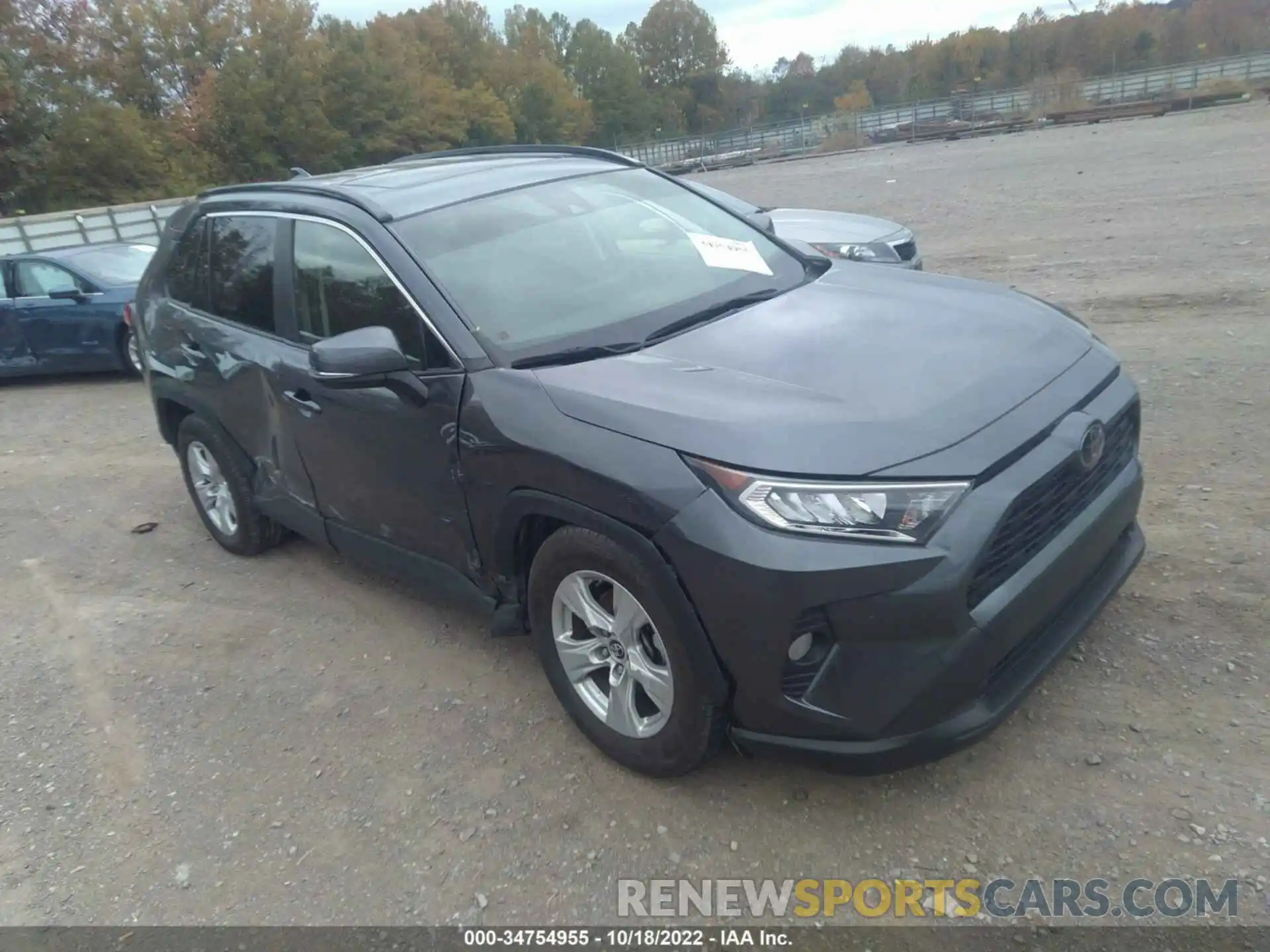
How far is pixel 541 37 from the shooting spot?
3558 inches

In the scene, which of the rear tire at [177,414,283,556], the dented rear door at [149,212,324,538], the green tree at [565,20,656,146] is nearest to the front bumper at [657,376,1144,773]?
the dented rear door at [149,212,324,538]

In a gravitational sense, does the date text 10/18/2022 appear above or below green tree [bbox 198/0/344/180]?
below

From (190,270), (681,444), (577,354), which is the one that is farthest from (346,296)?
(681,444)

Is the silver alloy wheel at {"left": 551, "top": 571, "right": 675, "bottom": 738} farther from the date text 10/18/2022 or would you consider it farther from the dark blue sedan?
the dark blue sedan

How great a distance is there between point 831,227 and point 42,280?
774 centimetres

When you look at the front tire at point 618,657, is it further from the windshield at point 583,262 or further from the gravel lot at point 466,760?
the windshield at point 583,262

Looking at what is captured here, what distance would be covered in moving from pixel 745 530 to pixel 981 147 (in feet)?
108

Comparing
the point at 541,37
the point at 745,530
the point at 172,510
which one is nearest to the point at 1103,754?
the point at 745,530

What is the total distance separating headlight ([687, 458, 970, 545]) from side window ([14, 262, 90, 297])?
9343 mm

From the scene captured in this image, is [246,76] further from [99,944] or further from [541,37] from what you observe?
[99,944]

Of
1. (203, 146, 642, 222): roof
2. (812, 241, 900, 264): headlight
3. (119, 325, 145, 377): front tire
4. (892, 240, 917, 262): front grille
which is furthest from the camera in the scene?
(119, 325, 145, 377): front tire

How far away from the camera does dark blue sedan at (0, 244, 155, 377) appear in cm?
966

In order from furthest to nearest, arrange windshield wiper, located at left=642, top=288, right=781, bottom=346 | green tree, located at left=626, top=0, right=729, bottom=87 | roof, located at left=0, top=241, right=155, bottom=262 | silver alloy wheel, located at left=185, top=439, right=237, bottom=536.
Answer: green tree, located at left=626, top=0, right=729, bottom=87
roof, located at left=0, top=241, right=155, bottom=262
silver alloy wheel, located at left=185, top=439, right=237, bottom=536
windshield wiper, located at left=642, top=288, right=781, bottom=346

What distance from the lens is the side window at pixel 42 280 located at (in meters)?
9.83
